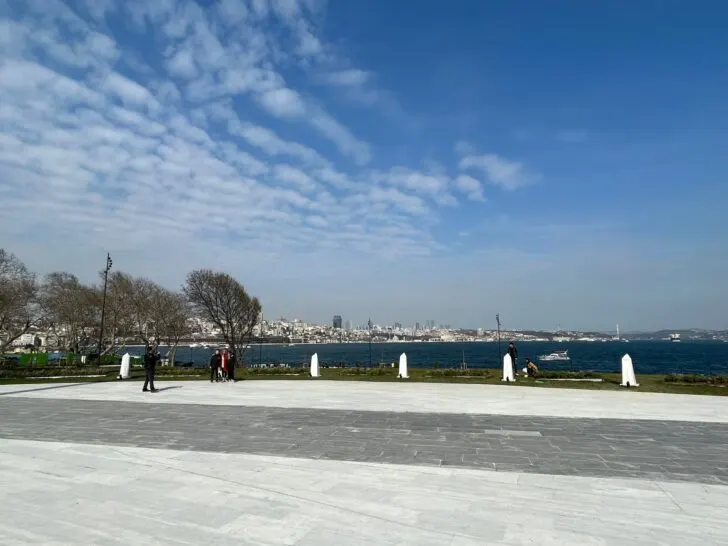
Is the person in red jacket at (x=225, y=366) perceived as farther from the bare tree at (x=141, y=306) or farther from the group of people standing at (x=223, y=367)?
the bare tree at (x=141, y=306)

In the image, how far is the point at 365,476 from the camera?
675 centimetres

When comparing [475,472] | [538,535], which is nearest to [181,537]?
[538,535]

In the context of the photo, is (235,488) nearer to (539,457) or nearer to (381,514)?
(381,514)

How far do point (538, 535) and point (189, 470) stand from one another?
4.89 meters

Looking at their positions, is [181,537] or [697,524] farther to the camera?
[697,524]

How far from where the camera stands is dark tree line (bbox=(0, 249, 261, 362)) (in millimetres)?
45781

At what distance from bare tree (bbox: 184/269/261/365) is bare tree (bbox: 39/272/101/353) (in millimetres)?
15250

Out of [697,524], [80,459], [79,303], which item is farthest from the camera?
[79,303]

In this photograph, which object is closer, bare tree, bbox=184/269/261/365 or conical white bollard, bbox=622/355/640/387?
conical white bollard, bbox=622/355/640/387

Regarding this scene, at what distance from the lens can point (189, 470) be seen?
276 inches

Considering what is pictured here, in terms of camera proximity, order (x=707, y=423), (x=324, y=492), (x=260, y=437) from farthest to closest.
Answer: (x=707, y=423) < (x=260, y=437) < (x=324, y=492)

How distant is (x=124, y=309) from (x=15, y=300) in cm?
1162

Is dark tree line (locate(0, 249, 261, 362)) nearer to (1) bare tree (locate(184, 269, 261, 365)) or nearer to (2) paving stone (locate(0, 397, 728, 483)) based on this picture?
(1) bare tree (locate(184, 269, 261, 365))

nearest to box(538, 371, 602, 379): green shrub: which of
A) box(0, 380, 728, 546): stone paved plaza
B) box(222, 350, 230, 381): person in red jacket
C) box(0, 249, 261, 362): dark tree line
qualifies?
box(0, 380, 728, 546): stone paved plaza
